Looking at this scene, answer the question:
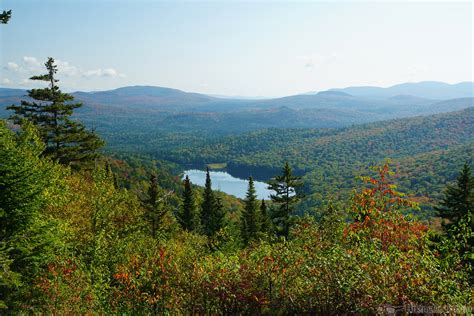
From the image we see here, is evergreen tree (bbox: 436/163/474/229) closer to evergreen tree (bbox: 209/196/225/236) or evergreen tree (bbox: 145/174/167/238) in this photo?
evergreen tree (bbox: 145/174/167/238)

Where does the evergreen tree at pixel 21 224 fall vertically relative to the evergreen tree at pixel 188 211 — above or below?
above

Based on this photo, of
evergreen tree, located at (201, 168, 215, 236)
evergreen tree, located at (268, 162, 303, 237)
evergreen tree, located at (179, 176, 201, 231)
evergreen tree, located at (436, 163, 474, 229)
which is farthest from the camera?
evergreen tree, located at (201, 168, 215, 236)

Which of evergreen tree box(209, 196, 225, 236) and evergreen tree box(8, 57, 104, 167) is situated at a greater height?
evergreen tree box(8, 57, 104, 167)

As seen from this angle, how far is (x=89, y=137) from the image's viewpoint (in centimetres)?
3641

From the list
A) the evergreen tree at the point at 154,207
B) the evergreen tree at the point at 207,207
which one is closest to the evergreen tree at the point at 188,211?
the evergreen tree at the point at 207,207

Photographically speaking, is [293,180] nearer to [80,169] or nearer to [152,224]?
[152,224]

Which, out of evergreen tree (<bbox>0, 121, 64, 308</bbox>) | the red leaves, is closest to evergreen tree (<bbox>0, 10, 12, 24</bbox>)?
evergreen tree (<bbox>0, 121, 64, 308</bbox>)

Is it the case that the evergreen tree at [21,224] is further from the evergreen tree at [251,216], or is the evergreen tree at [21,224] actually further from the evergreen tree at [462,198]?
the evergreen tree at [251,216]

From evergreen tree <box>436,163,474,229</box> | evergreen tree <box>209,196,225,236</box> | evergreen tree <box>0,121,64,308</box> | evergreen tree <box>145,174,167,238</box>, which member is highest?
evergreen tree <box>0,121,64,308</box>

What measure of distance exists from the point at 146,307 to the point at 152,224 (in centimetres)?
3536

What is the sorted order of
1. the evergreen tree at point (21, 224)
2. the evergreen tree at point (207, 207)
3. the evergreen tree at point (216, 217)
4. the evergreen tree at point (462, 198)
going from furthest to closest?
1. the evergreen tree at point (207, 207)
2. the evergreen tree at point (216, 217)
3. the evergreen tree at point (462, 198)
4. the evergreen tree at point (21, 224)

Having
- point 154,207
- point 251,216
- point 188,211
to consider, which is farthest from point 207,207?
point 154,207

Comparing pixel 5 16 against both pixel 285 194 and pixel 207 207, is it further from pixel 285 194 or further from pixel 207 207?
pixel 207 207

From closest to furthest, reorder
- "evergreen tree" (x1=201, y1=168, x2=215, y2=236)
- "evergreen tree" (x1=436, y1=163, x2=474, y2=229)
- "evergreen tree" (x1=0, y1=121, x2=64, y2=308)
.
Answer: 1. "evergreen tree" (x1=0, y1=121, x2=64, y2=308)
2. "evergreen tree" (x1=436, y1=163, x2=474, y2=229)
3. "evergreen tree" (x1=201, y1=168, x2=215, y2=236)
